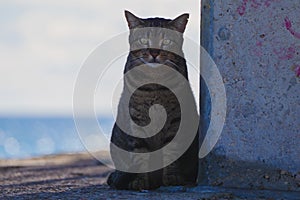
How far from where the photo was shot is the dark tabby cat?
18.5ft

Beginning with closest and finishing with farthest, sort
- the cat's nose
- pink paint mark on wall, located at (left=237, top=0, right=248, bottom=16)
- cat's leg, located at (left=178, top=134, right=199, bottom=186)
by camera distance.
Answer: pink paint mark on wall, located at (left=237, top=0, right=248, bottom=16), the cat's nose, cat's leg, located at (left=178, top=134, right=199, bottom=186)

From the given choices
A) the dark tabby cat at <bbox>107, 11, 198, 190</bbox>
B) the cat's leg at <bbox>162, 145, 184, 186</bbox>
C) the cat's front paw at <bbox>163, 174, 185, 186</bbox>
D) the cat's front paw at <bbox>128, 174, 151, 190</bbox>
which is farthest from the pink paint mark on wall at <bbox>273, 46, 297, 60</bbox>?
the cat's front paw at <bbox>128, 174, 151, 190</bbox>

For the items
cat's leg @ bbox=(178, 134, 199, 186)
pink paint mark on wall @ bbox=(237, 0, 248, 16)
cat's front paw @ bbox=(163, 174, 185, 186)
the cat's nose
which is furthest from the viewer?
cat's leg @ bbox=(178, 134, 199, 186)

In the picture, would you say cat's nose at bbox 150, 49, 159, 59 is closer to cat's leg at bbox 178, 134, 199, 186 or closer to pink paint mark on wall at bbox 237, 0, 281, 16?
pink paint mark on wall at bbox 237, 0, 281, 16

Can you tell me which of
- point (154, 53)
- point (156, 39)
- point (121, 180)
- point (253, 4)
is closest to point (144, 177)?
point (121, 180)

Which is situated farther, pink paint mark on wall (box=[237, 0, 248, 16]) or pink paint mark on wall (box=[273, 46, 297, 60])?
pink paint mark on wall (box=[237, 0, 248, 16])

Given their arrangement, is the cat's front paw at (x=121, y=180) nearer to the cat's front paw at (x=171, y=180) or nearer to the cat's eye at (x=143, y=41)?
the cat's front paw at (x=171, y=180)

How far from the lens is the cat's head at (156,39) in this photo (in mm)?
5605

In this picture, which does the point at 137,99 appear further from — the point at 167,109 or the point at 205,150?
the point at 205,150

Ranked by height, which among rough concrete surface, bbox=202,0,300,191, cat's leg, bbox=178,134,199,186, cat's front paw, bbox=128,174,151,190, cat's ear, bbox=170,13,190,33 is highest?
cat's ear, bbox=170,13,190,33

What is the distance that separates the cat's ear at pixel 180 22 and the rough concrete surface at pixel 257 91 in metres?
0.30

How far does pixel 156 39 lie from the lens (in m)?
5.65

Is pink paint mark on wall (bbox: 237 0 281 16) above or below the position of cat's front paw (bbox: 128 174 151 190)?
above

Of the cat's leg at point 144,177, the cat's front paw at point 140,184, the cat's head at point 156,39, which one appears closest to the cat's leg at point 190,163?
the cat's leg at point 144,177
